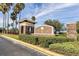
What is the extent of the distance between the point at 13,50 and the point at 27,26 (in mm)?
722

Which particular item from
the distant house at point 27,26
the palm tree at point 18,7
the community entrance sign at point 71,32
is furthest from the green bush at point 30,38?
the community entrance sign at point 71,32

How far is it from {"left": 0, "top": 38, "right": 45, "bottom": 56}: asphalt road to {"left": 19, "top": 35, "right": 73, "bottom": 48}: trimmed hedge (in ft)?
0.80

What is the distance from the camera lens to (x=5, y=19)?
6.02 m

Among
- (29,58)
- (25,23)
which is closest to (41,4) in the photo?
(25,23)

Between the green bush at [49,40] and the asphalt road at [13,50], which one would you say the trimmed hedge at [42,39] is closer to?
the green bush at [49,40]

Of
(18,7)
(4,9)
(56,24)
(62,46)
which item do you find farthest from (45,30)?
(4,9)

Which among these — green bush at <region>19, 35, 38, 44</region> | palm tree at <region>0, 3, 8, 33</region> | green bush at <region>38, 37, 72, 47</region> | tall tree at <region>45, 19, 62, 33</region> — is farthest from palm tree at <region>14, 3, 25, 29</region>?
green bush at <region>38, 37, 72, 47</region>

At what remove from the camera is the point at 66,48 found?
564 centimetres

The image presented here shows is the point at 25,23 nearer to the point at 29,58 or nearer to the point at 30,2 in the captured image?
the point at 30,2

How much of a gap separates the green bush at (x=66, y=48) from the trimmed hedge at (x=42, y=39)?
11 centimetres

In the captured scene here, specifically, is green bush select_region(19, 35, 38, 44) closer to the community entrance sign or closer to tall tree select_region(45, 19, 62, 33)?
tall tree select_region(45, 19, 62, 33)

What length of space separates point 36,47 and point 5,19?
1.10 metres

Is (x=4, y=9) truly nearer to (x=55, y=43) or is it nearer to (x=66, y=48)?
(x=55, y=43)

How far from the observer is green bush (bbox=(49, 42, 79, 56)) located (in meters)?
5.56
